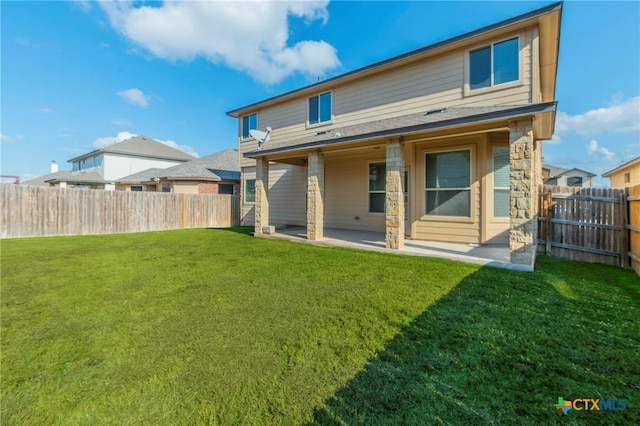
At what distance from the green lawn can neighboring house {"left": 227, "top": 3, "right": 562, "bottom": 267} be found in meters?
2.21

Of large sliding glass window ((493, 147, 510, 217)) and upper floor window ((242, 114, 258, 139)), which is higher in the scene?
upper floor window ((242, 114, 258, 139))

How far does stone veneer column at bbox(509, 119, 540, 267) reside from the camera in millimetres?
5000

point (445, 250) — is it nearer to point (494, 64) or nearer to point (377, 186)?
point (377, 186)

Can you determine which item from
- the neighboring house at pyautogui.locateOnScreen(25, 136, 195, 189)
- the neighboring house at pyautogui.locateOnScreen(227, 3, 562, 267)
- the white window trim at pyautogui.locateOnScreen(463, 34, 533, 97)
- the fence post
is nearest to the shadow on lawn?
the neighboring house at pyautogui.locateOnScreen(227, 3, 562, 267)

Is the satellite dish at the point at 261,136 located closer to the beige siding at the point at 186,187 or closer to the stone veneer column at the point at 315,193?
the stone veneer column at the point at 315,193

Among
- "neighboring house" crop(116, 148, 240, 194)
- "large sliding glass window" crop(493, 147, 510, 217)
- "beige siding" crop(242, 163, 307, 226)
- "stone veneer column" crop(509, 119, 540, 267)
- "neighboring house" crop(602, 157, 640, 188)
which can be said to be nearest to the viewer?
"stone veneer column" crop(509, 119, 540, 267)

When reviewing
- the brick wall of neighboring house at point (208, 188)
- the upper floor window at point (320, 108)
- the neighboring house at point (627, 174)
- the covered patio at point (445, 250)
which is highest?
the upper floor window at point (320, 108)

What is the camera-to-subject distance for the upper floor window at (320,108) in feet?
35.0

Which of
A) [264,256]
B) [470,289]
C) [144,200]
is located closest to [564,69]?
[470,289]

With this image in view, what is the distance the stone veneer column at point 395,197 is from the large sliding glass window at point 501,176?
2.75 metres

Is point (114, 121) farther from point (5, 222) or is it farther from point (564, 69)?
point (564, 69)

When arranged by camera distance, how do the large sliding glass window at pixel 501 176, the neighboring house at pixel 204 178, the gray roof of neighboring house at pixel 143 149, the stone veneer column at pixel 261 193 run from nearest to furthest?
the large sliding glass window at pixel 501 176, the stone veneer column at pixel 261 193, the neighboring house at pixel 204 178, the gray roof of neighboring house at pixel 143 149

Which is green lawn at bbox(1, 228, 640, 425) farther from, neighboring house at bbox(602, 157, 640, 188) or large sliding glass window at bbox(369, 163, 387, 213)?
neighboring house at bbox(602, 157, 640, 188)

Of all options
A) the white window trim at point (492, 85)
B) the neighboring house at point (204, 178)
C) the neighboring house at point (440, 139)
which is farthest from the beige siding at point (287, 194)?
the white window trim at point (492, 85)
